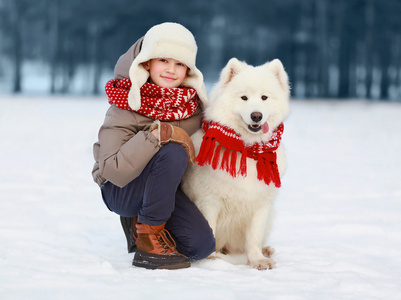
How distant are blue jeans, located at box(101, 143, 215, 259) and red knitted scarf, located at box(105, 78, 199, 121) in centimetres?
18

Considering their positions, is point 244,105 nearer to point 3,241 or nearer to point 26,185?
point 3,241

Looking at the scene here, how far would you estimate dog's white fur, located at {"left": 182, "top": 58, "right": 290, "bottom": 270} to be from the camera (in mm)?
2324

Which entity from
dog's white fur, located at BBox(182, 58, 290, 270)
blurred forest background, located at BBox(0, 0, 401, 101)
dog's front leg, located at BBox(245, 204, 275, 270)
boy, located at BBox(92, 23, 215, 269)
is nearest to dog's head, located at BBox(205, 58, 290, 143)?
dog's white fur, located at BBox(182, 58, 290, 270)

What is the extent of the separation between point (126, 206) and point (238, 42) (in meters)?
14.0

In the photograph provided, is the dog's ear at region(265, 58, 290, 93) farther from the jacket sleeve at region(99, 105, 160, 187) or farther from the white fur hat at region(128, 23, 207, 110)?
the jacket sleeve at region(99, 105, 160, 187)

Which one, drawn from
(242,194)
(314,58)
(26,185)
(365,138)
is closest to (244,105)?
(242,194)

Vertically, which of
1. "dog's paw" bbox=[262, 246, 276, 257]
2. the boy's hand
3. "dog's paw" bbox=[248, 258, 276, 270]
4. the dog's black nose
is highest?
the dog's black nose

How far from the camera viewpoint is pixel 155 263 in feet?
7.14

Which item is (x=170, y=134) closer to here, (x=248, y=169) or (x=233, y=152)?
(x=233, y=152)

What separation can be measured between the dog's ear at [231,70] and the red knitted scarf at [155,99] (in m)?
0.21

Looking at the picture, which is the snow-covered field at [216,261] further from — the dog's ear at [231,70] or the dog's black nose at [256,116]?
the dog's ear at [231,70]

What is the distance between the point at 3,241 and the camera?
2510mm

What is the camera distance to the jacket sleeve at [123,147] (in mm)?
2098

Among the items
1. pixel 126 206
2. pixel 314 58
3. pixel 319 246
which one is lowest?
pixel 319 246
